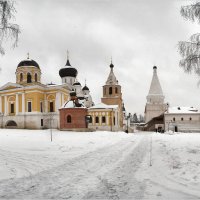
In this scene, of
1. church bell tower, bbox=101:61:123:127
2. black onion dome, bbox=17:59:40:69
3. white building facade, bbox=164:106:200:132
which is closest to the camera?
black onion dome, bbox=17:59:40:69

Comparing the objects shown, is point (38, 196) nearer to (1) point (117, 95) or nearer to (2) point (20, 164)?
(2) point (20, 164)

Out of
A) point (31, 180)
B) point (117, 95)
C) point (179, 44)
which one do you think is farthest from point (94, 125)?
point (31, 180)

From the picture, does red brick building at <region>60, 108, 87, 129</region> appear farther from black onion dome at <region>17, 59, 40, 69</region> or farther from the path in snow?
the path in snow

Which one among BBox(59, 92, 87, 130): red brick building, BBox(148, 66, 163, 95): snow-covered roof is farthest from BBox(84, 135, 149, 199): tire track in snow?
BBox(148, 66, 163, 95): snow-covered roof

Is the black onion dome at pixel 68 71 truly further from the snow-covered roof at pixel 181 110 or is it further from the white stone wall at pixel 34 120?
the snow-covered roof at pixel 181 110

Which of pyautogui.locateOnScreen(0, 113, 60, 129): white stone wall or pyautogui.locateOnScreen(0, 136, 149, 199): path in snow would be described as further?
pyautogui.locateOnScreen(0, 113, 60, 129): white stone wall

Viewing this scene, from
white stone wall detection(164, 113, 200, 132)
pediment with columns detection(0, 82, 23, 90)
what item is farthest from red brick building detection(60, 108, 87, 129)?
white stone wall detection(164, 113, 200, 132)

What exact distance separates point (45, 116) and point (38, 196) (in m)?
35.8

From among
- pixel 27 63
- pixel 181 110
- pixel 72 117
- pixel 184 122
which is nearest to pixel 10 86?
pixel 27 63

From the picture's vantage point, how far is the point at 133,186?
19.0 feet

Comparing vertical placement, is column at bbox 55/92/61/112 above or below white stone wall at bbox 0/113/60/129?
above

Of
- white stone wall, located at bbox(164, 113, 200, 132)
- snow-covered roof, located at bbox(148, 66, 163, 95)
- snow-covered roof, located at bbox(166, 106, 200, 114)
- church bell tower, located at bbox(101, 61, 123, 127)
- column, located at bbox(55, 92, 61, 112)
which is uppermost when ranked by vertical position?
snow-covered roof, located at bbox(148, 66, 163, 95)

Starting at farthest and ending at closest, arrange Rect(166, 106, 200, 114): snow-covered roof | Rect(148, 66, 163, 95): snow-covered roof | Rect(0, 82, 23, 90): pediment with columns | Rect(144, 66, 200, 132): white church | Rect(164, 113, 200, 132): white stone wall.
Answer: Rect(148, 66, 163, 95): snow-covered roof
Rect(166, 106, 200, 114): snow-covered roof
Rect(144, 66, 200, 132): white church
Rect(164, 113, 200, 132): white stone wall
Rect(0, 82, 23, 90): pediment with columns

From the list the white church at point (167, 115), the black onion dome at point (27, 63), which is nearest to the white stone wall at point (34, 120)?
the black onion dome at point (27, 63)
